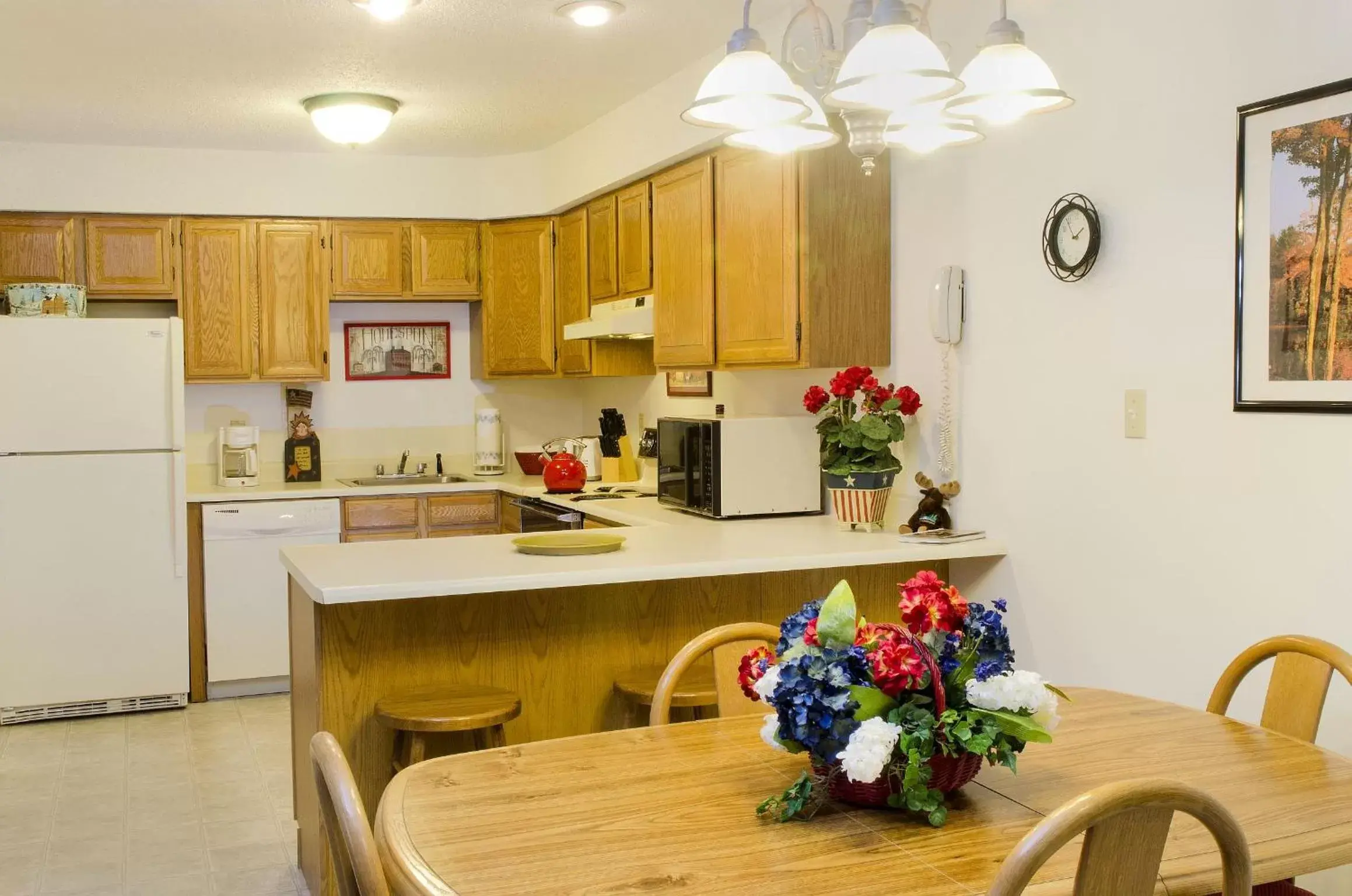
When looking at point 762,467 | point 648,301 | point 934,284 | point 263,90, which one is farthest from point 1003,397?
point 263,90

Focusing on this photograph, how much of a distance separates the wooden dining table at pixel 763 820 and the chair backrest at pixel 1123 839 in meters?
0.10

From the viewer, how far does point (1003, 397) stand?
3.24 meters

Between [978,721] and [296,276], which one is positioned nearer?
[978,721]

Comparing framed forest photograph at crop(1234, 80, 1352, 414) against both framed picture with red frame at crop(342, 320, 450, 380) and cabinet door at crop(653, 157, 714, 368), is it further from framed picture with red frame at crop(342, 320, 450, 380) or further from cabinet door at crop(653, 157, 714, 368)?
framed picture with red frame at crop(342, 320, 450, 380)

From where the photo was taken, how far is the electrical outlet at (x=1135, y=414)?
277 centimetres

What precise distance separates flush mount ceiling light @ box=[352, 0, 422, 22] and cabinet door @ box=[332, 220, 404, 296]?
2240 mm

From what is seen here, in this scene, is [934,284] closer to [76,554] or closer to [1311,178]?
[1311,178]

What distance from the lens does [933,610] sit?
1.57 m

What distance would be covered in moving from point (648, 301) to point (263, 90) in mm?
1516

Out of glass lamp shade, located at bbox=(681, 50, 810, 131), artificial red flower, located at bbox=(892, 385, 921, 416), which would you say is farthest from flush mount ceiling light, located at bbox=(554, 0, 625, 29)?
glass lamp shade, located at bbox=(681, 50, 810, 131)

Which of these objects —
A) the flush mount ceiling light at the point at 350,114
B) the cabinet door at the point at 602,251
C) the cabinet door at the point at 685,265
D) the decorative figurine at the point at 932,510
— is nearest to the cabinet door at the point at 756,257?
the cabinet door at the point at 685,265

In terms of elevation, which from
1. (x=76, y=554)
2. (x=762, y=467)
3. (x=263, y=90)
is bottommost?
(x=76, y=554)

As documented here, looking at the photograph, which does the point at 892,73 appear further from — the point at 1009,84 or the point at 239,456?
the point at 239,456

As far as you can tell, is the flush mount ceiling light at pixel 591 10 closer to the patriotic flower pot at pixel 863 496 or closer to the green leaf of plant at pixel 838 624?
the patriotic flower pot at pixel 863 496
